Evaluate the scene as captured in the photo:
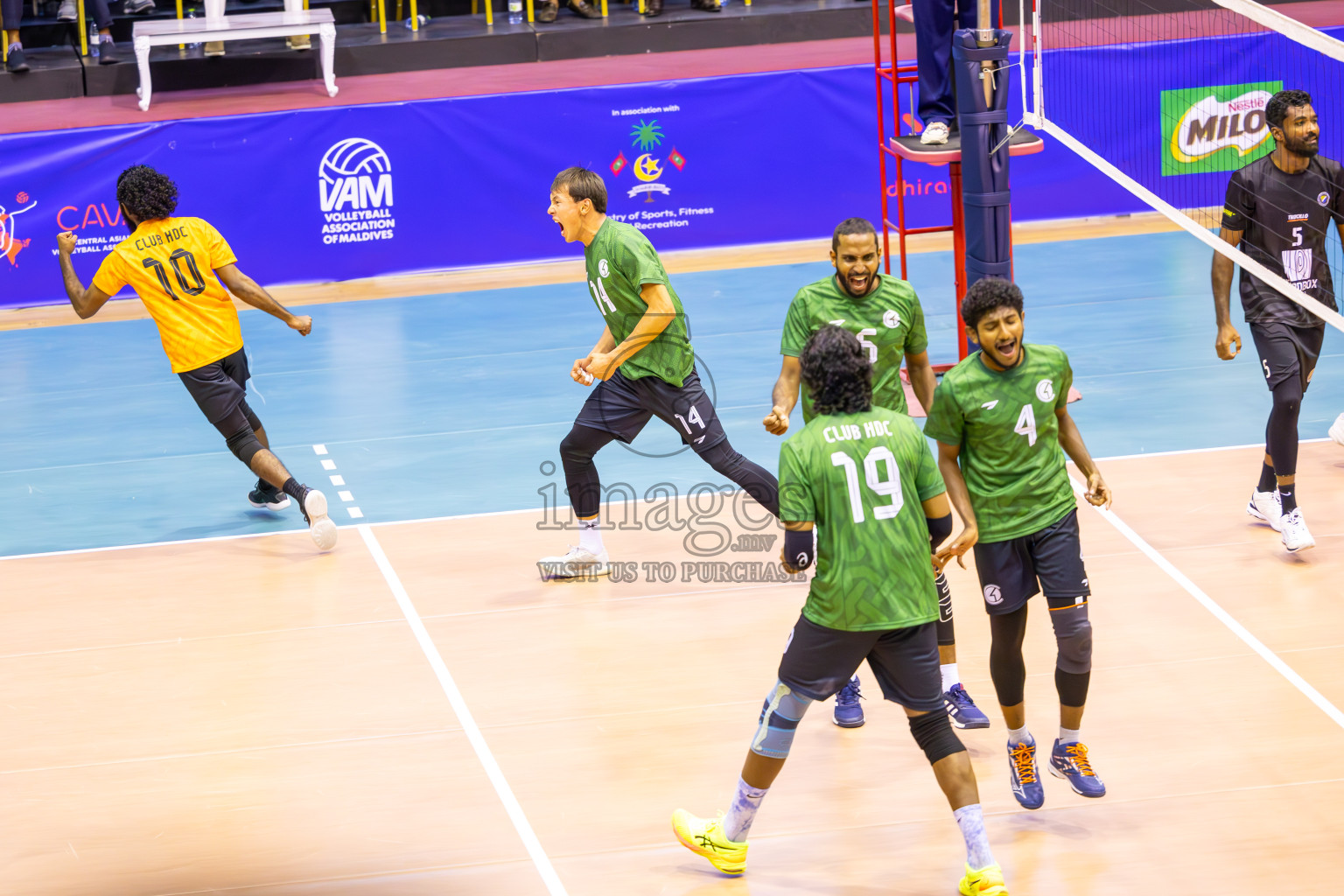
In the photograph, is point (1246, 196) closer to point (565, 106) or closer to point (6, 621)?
point (6, 621)

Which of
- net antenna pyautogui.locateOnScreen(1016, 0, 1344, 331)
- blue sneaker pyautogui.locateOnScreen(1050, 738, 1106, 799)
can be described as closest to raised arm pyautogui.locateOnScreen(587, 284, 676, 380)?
blue sneaker pyautogui.locateOnScreen(1050, 738, 1106, 799)

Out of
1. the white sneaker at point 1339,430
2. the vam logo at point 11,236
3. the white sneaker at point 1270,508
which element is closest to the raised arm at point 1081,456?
the white sneaker at point 1270,508

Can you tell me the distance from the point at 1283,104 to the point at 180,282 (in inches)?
243

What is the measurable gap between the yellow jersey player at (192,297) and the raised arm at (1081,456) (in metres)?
4.65

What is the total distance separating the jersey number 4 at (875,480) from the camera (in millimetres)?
5180

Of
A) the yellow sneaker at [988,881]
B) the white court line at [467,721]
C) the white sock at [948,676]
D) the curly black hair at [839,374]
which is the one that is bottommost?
the white court line at [467,721]

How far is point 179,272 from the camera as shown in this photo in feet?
29.9

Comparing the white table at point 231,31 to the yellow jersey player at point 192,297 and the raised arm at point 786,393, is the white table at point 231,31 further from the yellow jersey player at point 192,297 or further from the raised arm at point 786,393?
the raised arm at point 786,393

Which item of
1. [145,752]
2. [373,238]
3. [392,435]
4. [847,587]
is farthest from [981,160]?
[373,238]

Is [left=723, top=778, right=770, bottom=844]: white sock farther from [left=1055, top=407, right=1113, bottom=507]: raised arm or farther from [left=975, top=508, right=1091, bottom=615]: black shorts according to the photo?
[left=1055, top=407, right=1113, bottom=507]: raised arm

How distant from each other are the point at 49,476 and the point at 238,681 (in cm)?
406

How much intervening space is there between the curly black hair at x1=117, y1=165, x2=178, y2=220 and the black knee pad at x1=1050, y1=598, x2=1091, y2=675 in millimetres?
5787

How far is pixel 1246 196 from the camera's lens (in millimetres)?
8078

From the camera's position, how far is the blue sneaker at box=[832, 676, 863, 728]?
272 inches
